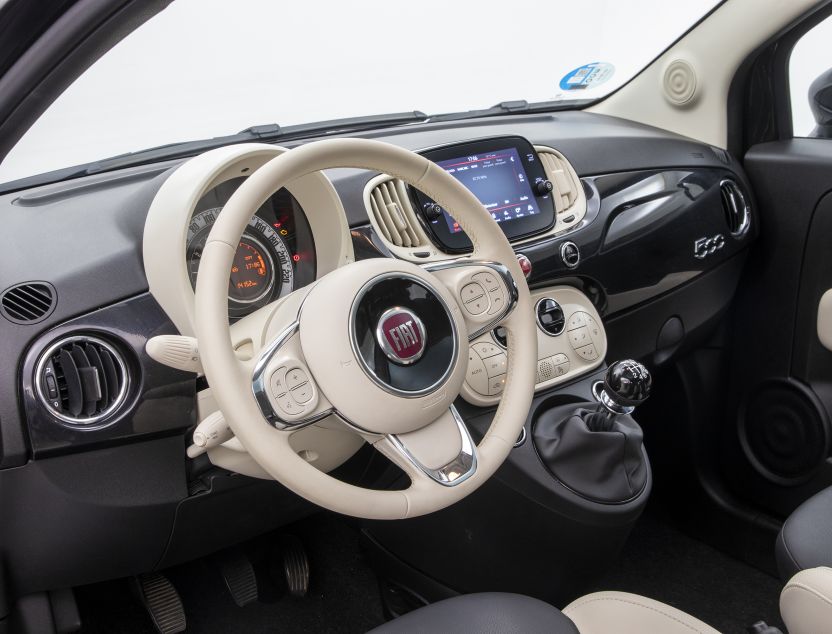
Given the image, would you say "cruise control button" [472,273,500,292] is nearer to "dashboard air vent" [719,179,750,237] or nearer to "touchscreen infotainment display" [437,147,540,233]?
"touchscreen infotainment display" [437,147,540,233]

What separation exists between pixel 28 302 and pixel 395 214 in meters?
0.64

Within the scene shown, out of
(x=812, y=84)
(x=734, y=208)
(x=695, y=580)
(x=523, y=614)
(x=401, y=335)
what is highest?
→ (x=812, y=84)

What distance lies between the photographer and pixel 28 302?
119 cm

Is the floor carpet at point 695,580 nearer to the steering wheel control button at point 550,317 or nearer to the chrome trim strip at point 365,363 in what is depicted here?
the steering wheel control button at point 550,317

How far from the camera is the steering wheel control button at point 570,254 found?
5.57 feet

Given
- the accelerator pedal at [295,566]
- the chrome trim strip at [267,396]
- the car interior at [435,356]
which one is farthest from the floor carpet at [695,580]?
the chrome trim strip at [267,396]

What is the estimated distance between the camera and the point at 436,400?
1.08m

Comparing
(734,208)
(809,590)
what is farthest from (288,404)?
(734,208)

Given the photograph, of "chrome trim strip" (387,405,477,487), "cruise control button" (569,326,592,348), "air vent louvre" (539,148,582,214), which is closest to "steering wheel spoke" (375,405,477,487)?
"chrome trim strip" (387,405,477,487)

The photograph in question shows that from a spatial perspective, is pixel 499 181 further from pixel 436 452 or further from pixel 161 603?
pixel 161 603

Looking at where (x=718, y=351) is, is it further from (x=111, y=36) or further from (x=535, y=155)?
(x=111, y=36)

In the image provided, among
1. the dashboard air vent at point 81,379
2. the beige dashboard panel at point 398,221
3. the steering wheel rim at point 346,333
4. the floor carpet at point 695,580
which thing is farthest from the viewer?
the floor carpet at point 695,580

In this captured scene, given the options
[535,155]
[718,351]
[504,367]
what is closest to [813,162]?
[718,351]

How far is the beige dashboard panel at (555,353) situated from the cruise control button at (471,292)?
1.14 ft
